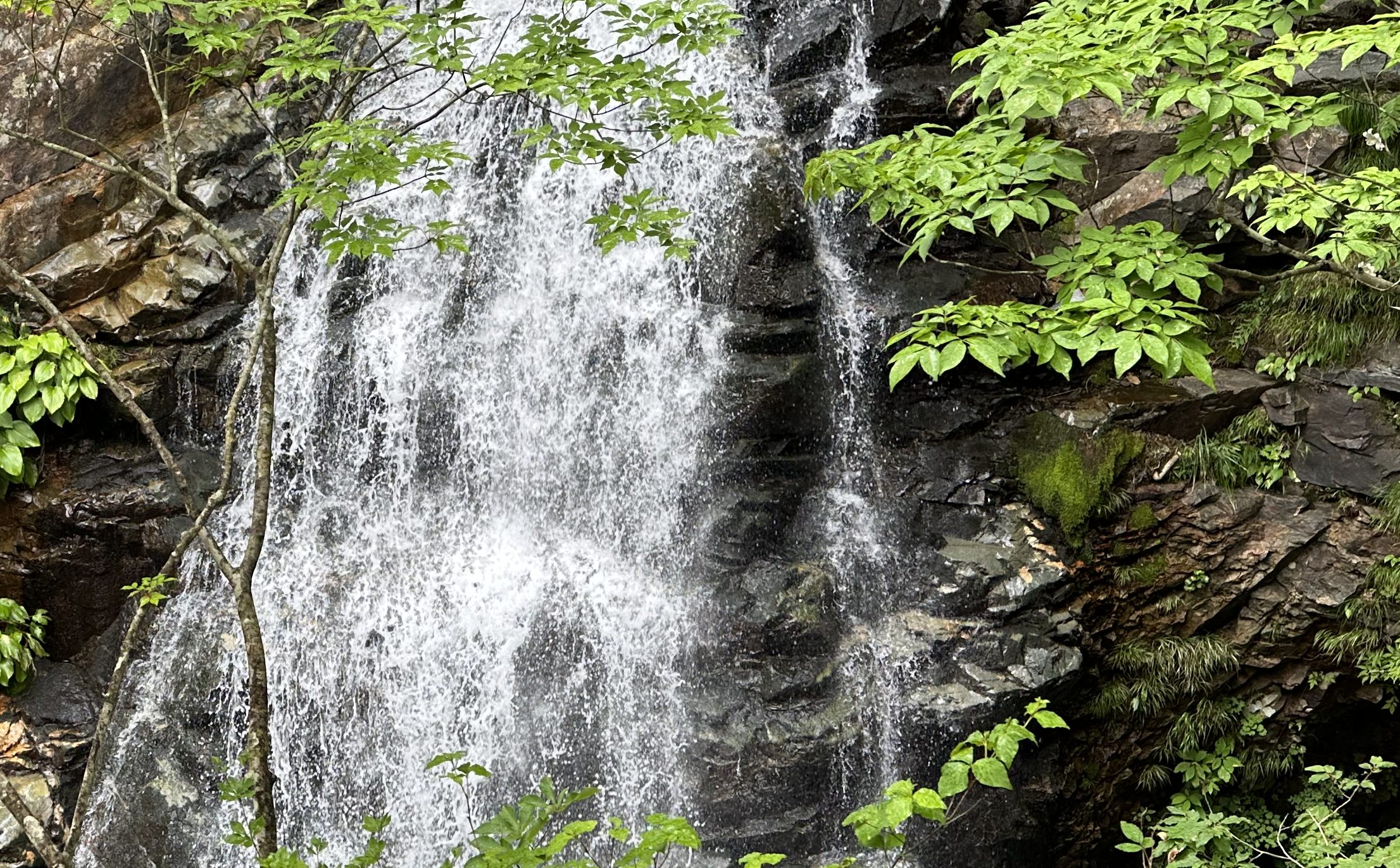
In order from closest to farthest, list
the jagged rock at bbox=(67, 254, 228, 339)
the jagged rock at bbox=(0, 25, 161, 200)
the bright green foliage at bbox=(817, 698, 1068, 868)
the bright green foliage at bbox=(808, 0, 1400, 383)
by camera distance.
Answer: the bright green foliage at bbox=(817, 698, 1068, 868) < the bright green foliage at bbox=(808, 0, 1400, 383) < the jagged rock at bbox=(67, 254, 228, 339) < the jagged rock at bbox=(0, 25, 161, 200)

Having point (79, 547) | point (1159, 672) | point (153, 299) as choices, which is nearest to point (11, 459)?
point (79, 547)

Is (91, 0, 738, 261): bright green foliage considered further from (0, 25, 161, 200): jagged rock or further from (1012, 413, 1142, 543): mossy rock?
(0, 25, 161, 200): jagged rock

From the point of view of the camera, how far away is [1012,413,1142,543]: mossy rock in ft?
19.7

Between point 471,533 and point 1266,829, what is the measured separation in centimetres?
498

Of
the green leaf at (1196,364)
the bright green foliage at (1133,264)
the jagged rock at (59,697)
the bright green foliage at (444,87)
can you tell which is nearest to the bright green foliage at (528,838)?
the green leaf at (1196,364)

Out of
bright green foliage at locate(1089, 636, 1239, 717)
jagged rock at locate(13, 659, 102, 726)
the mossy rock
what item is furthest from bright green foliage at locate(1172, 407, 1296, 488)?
jagged rock at locate(13, 659, 102, 726)

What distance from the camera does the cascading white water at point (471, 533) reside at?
6.04 m

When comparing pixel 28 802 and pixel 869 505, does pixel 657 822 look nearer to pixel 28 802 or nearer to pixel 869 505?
pixel 869 505

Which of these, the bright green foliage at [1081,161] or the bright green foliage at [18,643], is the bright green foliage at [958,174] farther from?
the bright green foliage at [18,643]

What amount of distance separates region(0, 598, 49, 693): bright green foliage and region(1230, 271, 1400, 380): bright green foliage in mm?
7820

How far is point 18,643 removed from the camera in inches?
261

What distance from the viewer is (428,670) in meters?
6.25

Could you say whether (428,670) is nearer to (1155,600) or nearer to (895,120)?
(1155,600)

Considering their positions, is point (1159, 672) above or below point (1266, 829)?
above
